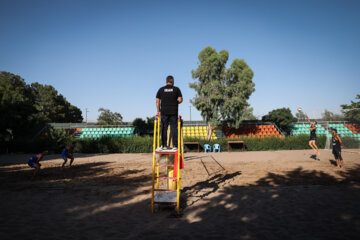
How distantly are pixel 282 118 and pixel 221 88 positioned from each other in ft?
39.3

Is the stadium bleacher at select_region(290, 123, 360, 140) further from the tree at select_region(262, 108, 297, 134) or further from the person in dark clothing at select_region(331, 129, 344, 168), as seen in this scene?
the person in dark clothing at select_region(331, 129, 344, 168)

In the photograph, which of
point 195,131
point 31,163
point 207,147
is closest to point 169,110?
point 31,163

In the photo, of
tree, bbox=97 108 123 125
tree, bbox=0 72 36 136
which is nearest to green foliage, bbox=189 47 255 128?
tree, bbox=0 72 36 136

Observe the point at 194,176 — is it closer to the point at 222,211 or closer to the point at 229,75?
the point at 222,211

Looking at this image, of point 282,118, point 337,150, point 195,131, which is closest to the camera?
point 337,150

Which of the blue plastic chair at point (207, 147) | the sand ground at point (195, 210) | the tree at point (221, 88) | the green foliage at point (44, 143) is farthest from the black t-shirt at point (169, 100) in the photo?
the green foliage at point (44, 143)

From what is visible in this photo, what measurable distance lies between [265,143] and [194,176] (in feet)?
51.6

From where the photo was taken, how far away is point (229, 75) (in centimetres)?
2509

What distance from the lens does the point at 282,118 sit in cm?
2947

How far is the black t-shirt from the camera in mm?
5332

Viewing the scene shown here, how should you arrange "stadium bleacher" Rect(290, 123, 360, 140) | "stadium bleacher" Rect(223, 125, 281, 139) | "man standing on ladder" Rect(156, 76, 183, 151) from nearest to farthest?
1. "man standing on ladder" Rect(156, 76, 183, 151)
2. "stadium bleacher" Rect(290, 123, 360, 140)
3. "stadium bleacher" Rect(223, 125, 281, 139)

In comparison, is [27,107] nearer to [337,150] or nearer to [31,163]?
[31,163]

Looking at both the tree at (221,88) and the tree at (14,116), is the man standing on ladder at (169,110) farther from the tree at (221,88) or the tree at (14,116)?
the tree at (14,116)

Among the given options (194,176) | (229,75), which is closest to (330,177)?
(194,176)
